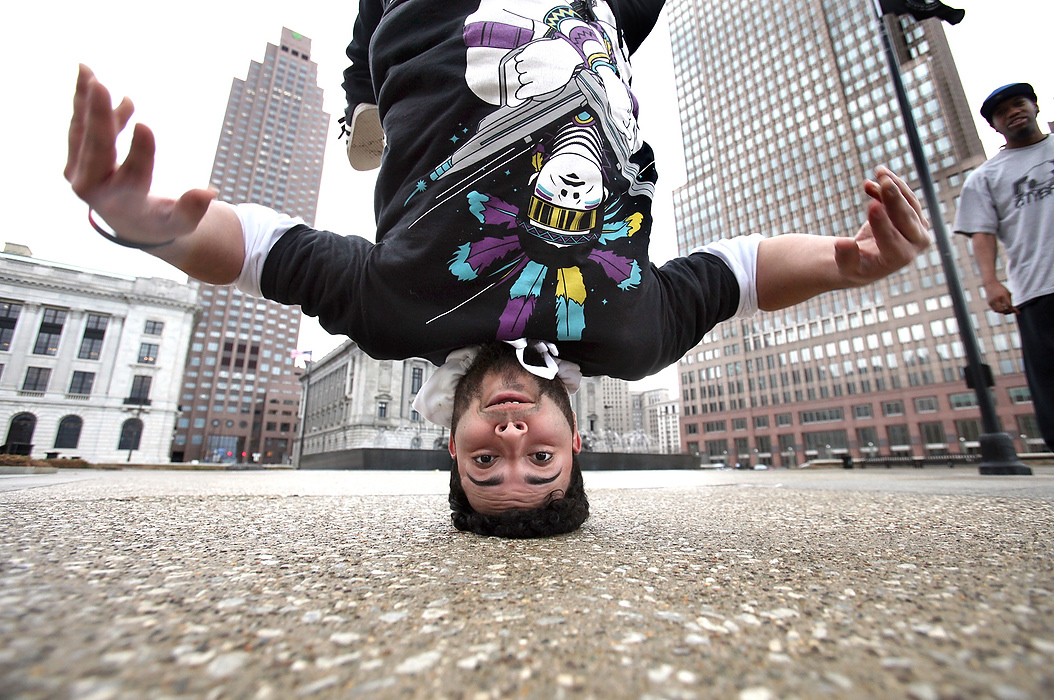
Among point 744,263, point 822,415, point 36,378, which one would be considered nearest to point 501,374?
point 744,263

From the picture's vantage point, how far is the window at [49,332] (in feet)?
106

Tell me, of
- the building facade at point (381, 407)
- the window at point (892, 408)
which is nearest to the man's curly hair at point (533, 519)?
the building facade at point (381, 407)

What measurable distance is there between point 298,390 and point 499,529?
7916 centimetres

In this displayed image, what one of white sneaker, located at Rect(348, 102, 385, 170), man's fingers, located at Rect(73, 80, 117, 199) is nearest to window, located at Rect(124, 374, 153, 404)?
white sneaker, located at Rect(348, 102, 385, 170)

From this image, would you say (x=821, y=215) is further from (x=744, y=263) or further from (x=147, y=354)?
(x=147, y=354)

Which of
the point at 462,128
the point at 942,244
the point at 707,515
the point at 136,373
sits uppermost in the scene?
the point at 136,373

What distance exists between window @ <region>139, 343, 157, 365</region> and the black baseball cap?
1794 inches

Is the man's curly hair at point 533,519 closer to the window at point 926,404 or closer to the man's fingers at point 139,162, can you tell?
the man's fingers at point 139,162

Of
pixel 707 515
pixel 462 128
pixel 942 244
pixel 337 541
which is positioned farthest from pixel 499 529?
pixel 942 244

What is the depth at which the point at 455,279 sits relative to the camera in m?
1.34

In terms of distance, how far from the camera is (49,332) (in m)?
32.6

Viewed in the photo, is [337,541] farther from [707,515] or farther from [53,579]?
[707,515]

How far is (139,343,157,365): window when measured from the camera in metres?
35.2

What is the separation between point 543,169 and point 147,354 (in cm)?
4521
